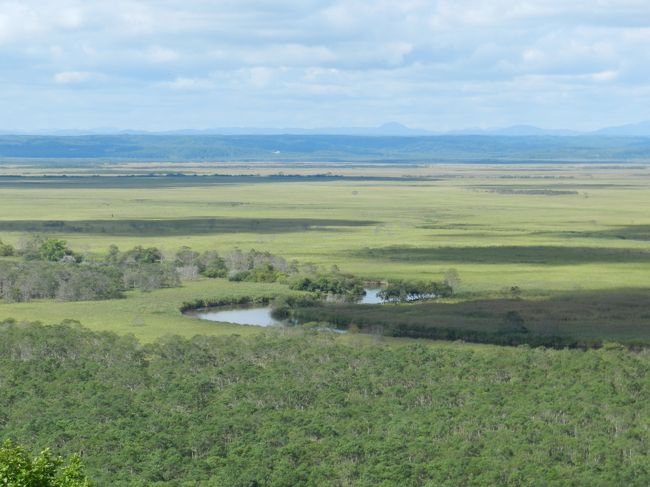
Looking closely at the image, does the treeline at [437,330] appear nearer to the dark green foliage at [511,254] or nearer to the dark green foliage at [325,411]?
the dark green foliage at [325,411]

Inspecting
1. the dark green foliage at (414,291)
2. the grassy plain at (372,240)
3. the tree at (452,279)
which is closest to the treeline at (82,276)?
the grassy plain at (372,240)

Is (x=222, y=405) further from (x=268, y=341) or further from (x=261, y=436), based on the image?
(x=268, y=341)

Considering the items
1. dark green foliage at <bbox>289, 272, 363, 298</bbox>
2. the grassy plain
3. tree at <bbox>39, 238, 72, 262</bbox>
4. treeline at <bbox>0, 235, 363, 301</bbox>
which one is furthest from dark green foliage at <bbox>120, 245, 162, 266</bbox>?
dark green foliage at <bbox>289, 272, 363, 298</bbox>

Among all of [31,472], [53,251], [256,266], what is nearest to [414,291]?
[256,266]

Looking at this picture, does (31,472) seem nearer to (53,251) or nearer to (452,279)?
(452,279)

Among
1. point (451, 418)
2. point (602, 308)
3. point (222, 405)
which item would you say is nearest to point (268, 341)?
point (222, 405)

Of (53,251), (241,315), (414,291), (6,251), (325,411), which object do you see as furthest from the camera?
(6,251)
